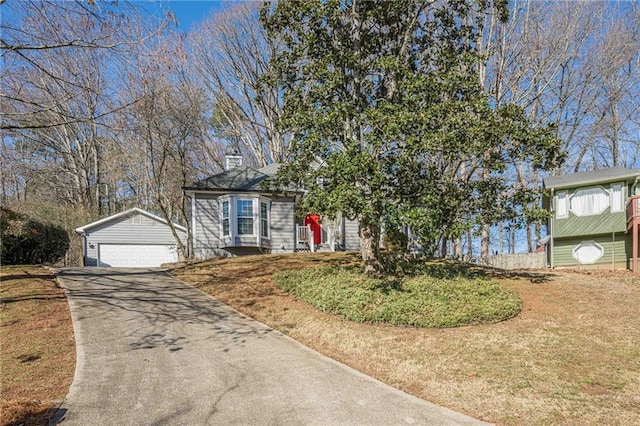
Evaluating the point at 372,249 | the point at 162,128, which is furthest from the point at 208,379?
the point at 162,128

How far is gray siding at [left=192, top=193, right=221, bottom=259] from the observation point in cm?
1752

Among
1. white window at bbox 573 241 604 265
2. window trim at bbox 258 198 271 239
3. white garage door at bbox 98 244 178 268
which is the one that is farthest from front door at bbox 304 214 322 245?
white window at bbox 573 241 604 265

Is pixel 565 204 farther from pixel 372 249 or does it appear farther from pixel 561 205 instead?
pixel 372 249

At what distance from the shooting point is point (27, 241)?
48.8 feet

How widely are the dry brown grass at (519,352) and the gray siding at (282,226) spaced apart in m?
7.61

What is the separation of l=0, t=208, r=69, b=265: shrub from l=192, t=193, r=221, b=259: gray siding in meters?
5.22

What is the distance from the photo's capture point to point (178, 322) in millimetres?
7902

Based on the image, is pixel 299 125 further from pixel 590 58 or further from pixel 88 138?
pixel 88 138

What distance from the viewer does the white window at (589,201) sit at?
Result: 1523 centimetres

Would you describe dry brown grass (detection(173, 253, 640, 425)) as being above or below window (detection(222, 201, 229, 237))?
below

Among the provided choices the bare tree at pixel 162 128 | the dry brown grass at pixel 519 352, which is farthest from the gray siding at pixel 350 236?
the dry brown grass at pixel 519 352

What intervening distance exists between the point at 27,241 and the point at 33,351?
1090 centimetres

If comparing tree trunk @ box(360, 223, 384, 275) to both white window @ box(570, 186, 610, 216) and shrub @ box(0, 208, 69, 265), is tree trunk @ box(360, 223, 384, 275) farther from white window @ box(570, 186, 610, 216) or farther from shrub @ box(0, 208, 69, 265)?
shrub @ box(0, 208, 69, 265)

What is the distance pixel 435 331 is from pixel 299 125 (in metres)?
5.89
